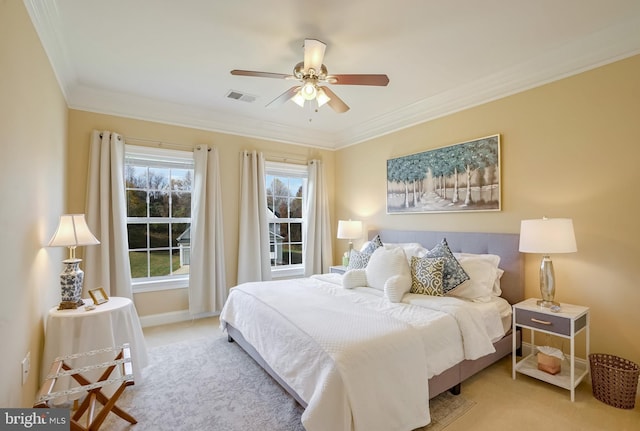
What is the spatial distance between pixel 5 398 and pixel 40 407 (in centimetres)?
20

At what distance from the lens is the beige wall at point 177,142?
3.54m

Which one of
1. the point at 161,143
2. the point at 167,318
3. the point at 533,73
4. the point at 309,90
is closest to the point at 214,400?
the point at 167,318

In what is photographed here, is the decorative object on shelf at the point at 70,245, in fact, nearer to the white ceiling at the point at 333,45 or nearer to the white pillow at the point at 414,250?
the white ceiling at the point at 333,45

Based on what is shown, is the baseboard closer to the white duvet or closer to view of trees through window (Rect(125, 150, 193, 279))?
view of trees through window (Rect(125, 150, 193, 279))

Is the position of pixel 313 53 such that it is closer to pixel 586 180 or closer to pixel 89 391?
pixel 586 180

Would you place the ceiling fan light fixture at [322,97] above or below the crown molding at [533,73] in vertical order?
below

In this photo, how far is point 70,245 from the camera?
2.37m

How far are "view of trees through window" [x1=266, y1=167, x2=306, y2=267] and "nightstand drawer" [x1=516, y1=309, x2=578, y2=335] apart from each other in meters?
3.35

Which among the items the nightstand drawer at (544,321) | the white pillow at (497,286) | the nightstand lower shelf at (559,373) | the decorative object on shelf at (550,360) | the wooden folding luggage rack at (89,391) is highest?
the white pillow at (497,286)

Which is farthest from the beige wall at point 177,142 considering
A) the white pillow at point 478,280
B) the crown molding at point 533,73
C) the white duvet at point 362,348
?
the white pillow at point 478,280

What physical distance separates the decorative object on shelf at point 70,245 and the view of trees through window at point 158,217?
1.57m

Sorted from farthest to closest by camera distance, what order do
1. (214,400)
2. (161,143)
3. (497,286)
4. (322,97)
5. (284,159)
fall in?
(284,159) → (161,143) → (497,286) → (322,97) → (214,400)

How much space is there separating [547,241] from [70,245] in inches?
145

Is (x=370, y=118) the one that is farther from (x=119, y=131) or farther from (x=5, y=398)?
(x=5, y=398)
